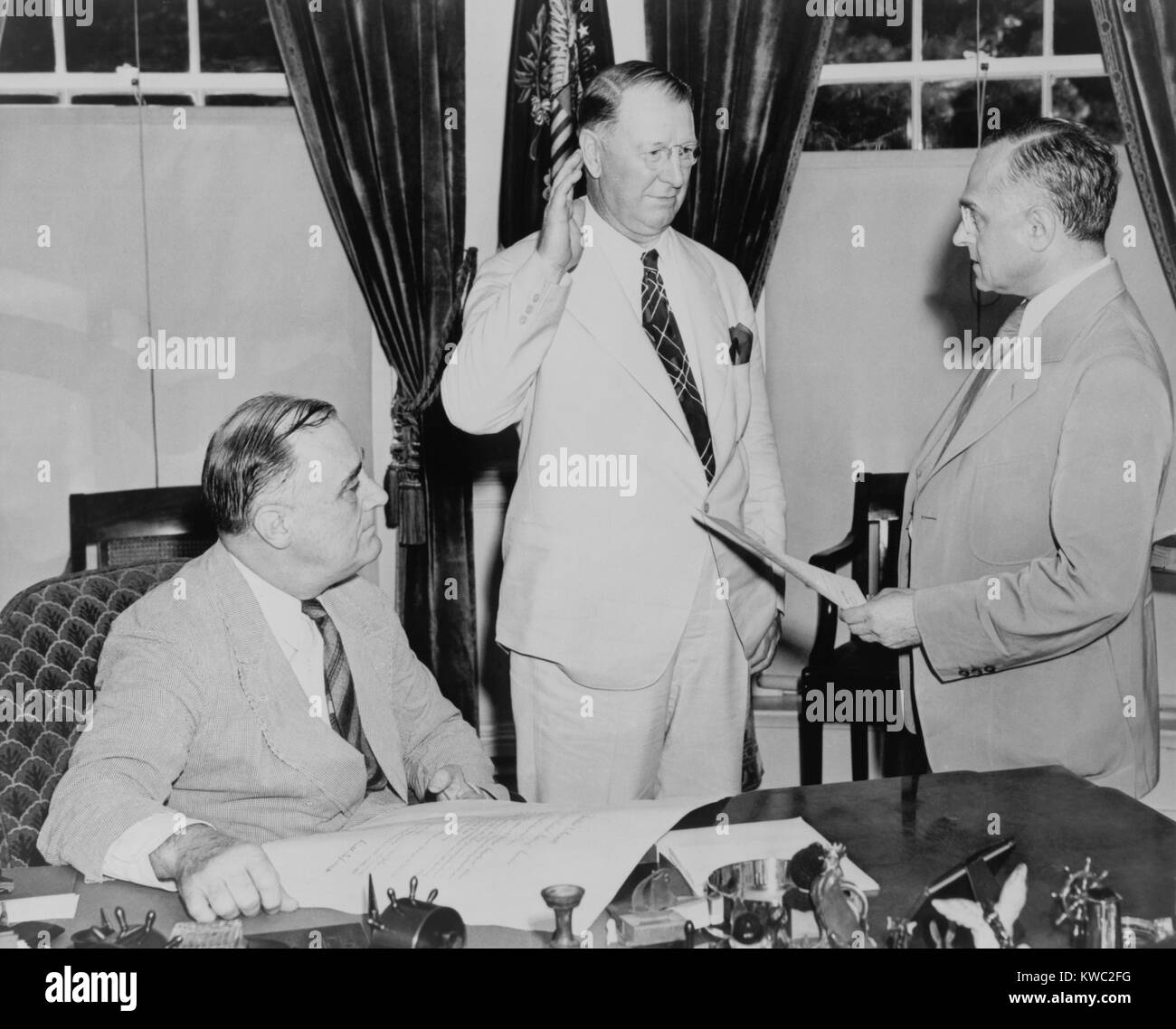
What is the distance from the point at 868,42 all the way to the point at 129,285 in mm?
2697

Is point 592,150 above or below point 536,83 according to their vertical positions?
below

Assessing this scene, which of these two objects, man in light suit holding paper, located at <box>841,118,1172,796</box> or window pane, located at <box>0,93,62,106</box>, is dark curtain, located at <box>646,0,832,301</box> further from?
window pane, located at <box>0,93,62,106</box>

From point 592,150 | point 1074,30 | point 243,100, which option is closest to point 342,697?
point 592,150

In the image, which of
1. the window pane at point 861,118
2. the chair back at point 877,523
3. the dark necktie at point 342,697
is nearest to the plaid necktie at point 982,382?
the dark necktie at point 342,697

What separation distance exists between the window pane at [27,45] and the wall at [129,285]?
0.50 feet

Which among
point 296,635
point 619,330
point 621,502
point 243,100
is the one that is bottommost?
A: point 296,635

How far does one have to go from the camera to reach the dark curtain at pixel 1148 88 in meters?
3.98

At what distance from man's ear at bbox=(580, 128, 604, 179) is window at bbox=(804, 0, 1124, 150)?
73.6 inches

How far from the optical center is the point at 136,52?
422cm

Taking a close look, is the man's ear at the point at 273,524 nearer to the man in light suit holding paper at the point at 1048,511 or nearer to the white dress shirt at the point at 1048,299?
the man in light suit holding paper at the point at 1048,511

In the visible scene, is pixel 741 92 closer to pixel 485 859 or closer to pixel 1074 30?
pixel 1074 30

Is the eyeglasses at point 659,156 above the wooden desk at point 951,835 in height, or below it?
above

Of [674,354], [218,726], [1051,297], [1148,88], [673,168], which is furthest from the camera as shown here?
[1148,88]
